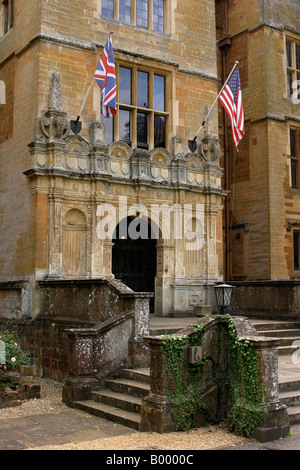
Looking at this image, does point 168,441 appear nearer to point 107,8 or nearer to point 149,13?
point 107,8

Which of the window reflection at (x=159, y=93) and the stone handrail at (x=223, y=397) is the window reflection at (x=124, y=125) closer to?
the window reflection at (x=159, y=93)

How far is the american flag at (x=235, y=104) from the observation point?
1548cm

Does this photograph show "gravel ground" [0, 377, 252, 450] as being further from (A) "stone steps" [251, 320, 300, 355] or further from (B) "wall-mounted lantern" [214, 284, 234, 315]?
(A) "stone steps" [251, 320, 300, 355]

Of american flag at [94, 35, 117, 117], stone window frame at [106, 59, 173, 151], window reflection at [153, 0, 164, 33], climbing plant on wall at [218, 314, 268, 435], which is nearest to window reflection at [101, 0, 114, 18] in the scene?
stone window frame at [106, 59, 173, 151]

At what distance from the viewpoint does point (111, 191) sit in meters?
15.5

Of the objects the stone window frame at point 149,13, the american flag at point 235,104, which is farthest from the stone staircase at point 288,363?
the stone window frame at point 149,13

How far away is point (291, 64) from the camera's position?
20.9 meters

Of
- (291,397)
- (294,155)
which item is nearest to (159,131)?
(294,155)

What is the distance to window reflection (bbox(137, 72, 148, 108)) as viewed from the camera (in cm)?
1662

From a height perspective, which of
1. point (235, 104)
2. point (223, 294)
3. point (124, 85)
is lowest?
point (223, 294)

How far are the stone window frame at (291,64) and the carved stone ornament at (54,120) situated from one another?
969 centimetres

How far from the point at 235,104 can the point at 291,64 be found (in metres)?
6.63

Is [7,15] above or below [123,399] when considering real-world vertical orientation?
above

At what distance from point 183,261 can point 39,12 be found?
7937 mm
